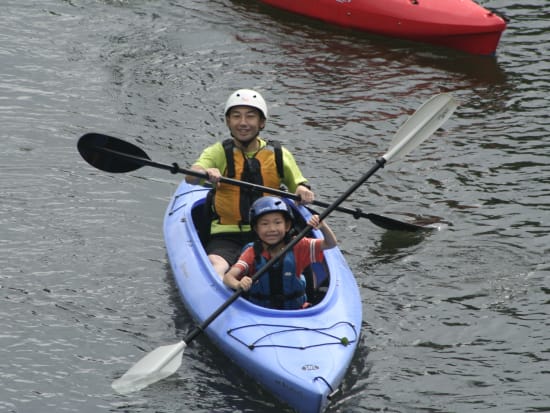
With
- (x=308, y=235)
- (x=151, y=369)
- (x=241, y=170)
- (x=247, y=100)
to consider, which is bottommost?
(x=151, y=369)

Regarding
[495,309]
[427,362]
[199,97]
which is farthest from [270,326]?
[199,97]

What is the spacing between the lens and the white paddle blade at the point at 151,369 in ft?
20.7

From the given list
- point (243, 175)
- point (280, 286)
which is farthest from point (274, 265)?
point (243, 175)

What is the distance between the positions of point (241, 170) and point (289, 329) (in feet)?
5.25

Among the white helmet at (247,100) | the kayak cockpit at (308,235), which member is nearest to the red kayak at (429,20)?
the kayak cockpit at (308,235)

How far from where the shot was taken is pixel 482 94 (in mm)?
11391

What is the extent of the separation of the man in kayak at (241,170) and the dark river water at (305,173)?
2.23 feet

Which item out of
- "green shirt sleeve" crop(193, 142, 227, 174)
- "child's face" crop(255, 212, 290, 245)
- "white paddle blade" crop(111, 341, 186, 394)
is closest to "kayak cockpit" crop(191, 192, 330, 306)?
"green shirt sleeve" crop(193, 142, 227, 174)

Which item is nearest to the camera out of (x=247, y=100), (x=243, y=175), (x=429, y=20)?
(x=247, y=100)

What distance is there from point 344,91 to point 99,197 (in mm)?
3380

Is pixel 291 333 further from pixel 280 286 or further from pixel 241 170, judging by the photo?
pixel 241 170

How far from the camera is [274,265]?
6.72 meters

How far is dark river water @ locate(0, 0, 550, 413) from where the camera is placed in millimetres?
6781

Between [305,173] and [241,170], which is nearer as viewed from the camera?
[241,170]
